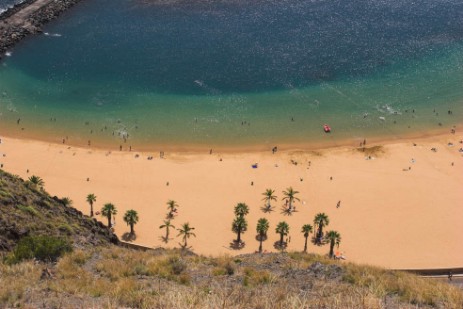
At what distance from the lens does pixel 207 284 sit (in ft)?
68.3

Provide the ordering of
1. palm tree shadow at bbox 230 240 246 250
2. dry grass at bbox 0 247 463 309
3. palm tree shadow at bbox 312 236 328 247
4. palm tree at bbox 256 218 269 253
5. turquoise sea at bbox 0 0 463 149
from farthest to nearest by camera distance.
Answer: turquoise sea at bbox 0 0 463 149 < palm tree shadow at bbox 312 236 328 247 < palm tree shadow at bbox 230 240 246 250 < palm tree at bbox 256 218 269 253 < dry grass at bbox 0 247 463 309

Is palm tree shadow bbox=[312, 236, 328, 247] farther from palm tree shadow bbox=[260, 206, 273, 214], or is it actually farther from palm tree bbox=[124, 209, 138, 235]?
palm tree bbox=[124, 209, 138, 235]

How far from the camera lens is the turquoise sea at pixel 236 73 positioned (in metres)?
62.5

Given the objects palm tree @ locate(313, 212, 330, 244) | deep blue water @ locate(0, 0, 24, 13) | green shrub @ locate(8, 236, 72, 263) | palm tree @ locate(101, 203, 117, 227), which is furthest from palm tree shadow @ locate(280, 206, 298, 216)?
deep blue water @ locate(0, 0, 24, 13)

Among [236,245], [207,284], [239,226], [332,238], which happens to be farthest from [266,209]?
[207,284]

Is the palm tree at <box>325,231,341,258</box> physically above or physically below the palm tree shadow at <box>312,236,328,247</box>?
above

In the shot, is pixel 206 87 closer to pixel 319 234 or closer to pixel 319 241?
pixel 319 234

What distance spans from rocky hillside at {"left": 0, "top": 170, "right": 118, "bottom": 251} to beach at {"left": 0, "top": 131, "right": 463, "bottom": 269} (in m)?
10.3

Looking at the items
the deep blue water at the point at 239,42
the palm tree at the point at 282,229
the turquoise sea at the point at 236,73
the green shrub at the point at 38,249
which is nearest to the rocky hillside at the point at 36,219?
the green shrub at the point at 38,249

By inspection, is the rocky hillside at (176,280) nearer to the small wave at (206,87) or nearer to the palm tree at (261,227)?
the palm tree at (261,227)

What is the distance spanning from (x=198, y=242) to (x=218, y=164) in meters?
14.0

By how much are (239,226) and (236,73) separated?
36.3 metres

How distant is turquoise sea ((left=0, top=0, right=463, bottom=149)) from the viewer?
205ft

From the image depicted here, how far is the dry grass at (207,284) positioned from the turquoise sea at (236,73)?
119ft
